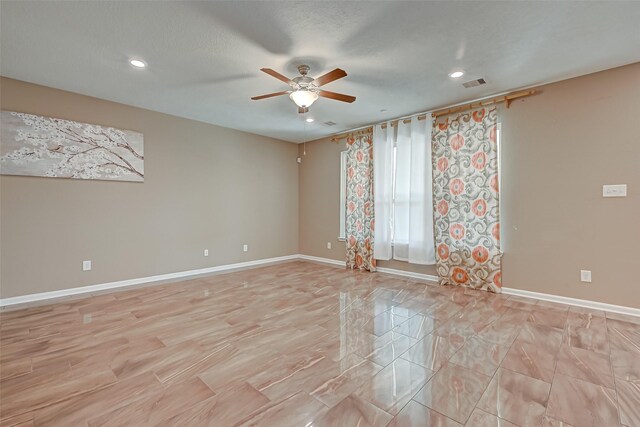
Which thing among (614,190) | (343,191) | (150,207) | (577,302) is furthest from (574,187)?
(150,207)

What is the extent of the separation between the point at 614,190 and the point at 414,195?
226 centimetres

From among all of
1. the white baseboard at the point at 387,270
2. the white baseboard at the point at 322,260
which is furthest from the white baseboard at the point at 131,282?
the white baseboard at the point at 387,270

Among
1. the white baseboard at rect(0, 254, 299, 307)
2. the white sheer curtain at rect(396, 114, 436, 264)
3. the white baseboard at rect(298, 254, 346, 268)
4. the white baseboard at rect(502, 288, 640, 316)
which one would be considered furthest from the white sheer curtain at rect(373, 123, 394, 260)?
the white baseboard at rect(0, 254, 299, 307)

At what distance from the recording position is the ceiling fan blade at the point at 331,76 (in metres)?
2.46

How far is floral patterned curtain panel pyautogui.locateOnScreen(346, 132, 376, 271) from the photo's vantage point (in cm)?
512

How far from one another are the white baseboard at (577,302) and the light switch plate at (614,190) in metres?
1.23

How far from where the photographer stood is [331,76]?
8.42 feet

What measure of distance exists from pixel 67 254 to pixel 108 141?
5.37 feet

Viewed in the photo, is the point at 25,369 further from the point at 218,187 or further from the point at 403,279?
the point at 403,279

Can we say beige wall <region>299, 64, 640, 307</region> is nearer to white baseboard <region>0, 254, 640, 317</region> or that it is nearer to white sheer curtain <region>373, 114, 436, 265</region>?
white baseboard <region>0, 254, 640, 317</region>

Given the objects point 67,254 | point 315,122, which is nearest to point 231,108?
point 315,122

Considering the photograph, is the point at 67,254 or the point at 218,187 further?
the point at 218,187

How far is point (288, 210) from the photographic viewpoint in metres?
6.38

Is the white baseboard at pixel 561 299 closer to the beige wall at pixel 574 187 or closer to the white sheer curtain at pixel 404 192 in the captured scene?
the beige wall at pixel 574 187
